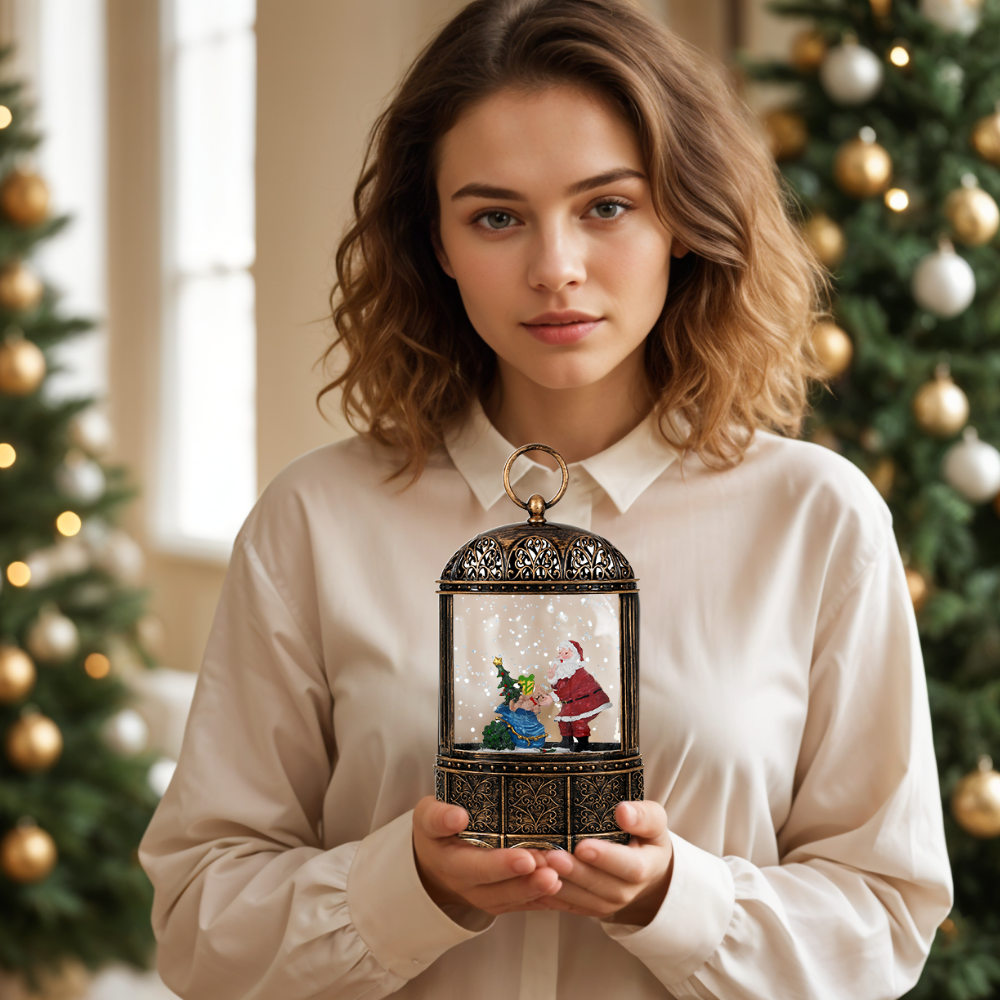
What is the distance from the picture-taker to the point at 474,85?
1.32 m

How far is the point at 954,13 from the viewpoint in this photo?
239 centimetres

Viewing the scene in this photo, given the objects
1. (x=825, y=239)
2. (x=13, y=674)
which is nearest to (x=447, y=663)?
(x=825, y=239)

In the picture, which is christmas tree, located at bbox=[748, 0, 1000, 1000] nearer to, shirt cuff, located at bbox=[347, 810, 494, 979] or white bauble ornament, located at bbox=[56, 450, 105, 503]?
shirt cuff, located at bbox=[347, 810, 494, 979]

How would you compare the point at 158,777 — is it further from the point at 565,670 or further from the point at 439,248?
the point at 565,670

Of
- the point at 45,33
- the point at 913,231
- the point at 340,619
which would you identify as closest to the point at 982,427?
the point at 913,231

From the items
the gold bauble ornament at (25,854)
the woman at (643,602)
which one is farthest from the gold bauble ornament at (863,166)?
the gold bauble ornament at (25,854)

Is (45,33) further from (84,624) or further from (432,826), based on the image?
(432,826)

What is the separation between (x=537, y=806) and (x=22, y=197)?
109 inches

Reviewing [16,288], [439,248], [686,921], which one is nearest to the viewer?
[686,921]

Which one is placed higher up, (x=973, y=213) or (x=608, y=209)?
(x=973, y=213)

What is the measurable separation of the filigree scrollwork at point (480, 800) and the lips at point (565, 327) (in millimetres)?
473

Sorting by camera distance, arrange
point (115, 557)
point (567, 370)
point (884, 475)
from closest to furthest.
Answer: point (567, 370), point (884, 475), point (115, 557)

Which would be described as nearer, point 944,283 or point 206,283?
point 944,283

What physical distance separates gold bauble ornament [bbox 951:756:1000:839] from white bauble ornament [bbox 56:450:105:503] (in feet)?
8.03
